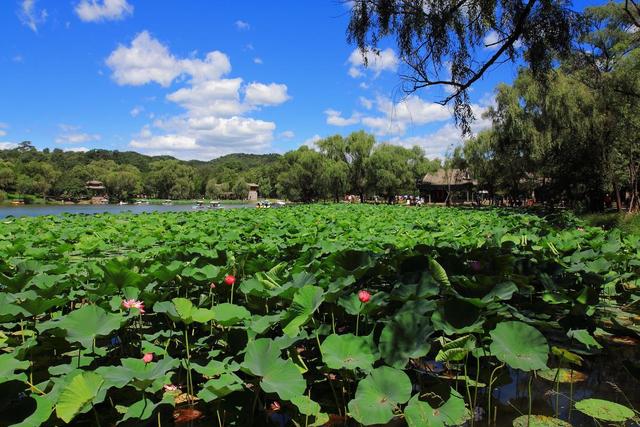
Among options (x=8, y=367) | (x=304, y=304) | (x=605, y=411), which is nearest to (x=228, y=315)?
(x=304, y=304)

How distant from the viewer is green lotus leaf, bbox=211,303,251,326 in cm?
203

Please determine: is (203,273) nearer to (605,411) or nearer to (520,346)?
(520,346)

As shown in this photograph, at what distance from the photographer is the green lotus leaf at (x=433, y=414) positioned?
155 cm

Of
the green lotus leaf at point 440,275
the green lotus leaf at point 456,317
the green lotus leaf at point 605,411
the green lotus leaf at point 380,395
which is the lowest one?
the green lotus leaf at point 605,411

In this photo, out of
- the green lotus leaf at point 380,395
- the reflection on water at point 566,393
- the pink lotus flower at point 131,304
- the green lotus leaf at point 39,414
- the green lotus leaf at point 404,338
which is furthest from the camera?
the pink lotus flower at point 131,304

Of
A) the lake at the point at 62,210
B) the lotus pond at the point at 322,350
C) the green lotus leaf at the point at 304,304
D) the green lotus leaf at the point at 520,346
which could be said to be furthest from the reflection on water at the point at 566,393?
the lake at the point at 62,210

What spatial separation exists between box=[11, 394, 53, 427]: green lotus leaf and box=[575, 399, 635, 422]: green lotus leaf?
2.04 metres

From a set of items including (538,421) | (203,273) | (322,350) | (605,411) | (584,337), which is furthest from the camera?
(203,273)

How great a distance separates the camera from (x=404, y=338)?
5.91 ft

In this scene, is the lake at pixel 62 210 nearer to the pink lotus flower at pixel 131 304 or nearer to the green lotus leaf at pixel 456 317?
the pink lotus flower at pixel 131 304

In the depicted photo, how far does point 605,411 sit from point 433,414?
0.83m

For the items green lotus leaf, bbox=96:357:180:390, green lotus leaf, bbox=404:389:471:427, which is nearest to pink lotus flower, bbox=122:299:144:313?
green lotus leaf, bbox=96:357:180:390

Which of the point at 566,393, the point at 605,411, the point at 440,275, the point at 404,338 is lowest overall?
the point at 566,393

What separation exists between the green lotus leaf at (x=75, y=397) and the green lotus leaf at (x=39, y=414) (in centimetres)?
5
